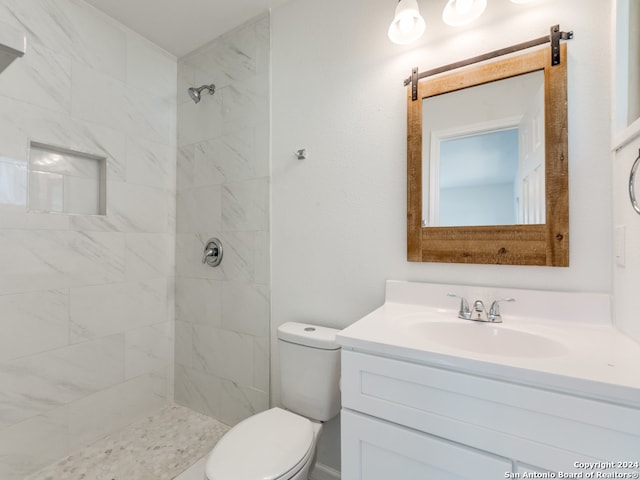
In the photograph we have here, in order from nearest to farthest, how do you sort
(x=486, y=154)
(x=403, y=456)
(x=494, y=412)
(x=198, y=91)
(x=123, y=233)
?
1. (x=494, y=412)
2. (x=403, y=456)
3. (x=486, y=154)
4. (x=123, y=233)
5. (x=198, y=91)

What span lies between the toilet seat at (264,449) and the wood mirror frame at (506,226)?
0.82 m

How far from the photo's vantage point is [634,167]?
0.84m

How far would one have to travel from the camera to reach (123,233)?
1839 mm

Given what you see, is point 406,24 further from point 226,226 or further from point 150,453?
point 150,453

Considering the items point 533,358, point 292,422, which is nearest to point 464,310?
point 533,358

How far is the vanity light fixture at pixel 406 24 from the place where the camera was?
1.21 metres

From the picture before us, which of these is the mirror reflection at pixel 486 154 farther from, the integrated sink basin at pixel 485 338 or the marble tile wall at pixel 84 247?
the marble tile wall at pixel 84 247

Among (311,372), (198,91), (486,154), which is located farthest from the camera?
(198,91)

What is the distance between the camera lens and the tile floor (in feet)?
4.87

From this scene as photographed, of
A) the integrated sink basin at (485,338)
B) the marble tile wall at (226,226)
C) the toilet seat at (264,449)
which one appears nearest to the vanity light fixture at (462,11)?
the marble tile wall at (226,226)

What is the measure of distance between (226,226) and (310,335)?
2.92 feet

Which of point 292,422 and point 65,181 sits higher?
point 65,181

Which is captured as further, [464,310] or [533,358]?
[464,310]

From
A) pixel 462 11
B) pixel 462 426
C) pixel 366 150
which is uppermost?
pixel 462 11
